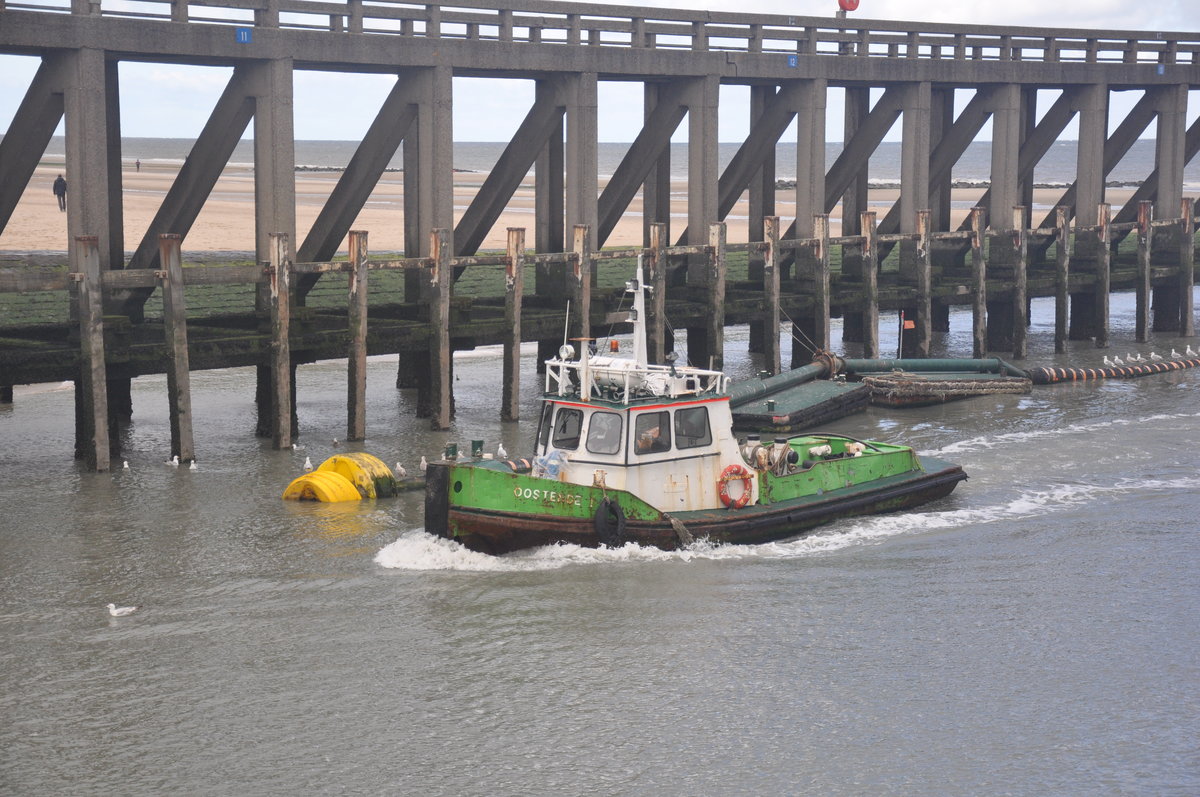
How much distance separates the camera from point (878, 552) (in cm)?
1972

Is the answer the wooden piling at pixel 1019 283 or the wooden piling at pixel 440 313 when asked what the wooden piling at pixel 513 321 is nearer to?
the wooden piling at pixel 440 313

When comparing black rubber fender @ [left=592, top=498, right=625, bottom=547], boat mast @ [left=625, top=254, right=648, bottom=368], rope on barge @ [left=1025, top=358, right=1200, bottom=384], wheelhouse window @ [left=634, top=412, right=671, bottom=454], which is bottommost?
black rubber fender @ [left=592, top=498, right=625, bottom=547]

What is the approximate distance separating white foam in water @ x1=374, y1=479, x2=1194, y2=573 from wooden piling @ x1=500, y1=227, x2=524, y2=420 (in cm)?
794

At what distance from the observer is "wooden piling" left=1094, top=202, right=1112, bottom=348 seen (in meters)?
38.5

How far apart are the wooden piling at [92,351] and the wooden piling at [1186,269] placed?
96.6 ft

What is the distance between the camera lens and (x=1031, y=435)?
2716cm

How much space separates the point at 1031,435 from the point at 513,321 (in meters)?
9.51

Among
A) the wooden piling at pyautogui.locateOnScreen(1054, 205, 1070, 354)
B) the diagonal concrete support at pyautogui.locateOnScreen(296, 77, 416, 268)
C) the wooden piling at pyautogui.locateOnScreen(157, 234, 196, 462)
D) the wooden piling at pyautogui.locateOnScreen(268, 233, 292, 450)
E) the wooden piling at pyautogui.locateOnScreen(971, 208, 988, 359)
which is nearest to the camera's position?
the wooden piling at pyautogui.locateOnScreen(157, 234, 196, 462)

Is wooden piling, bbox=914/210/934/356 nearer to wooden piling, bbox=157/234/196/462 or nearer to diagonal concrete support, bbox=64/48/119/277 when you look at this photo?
wooden piling, bbox=157/234/196/462

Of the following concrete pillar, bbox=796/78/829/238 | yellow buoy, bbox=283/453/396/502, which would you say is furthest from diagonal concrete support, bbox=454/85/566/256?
yellow buoy, bbox=283/453/396/502

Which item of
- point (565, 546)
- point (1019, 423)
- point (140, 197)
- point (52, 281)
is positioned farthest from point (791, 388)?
point (140, 197)

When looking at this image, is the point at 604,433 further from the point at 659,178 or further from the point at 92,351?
the point at 659,178

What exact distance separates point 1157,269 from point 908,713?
29.5 meters

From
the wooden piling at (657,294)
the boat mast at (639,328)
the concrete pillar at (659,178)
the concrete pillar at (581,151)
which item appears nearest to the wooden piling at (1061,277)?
the concrete pillar at (659,178)
